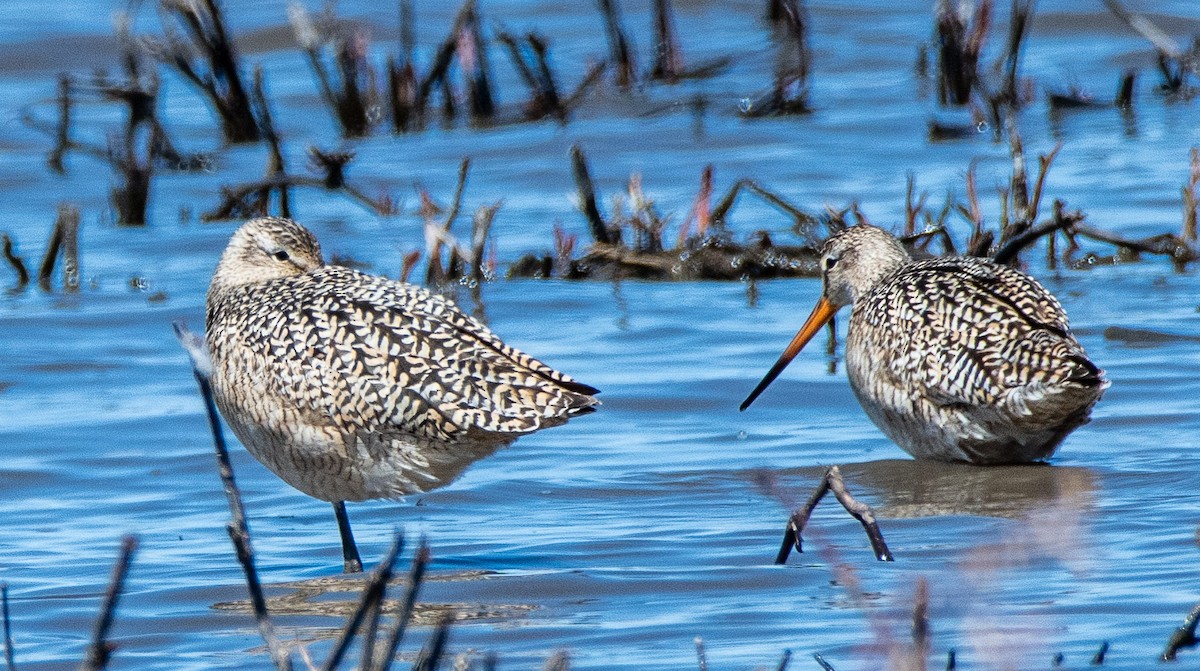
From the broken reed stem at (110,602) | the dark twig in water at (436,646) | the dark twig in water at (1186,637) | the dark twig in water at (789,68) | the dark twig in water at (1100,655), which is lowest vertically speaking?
the dark twig in water at (789,68)

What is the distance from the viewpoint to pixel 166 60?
11.3 meters

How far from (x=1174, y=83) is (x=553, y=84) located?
358cm

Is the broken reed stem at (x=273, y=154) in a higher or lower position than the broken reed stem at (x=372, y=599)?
lower

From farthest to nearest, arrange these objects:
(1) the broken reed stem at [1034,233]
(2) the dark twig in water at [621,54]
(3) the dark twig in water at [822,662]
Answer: (2) the dark twig in water at [621,54], (1) the broken reed stem at [1034,233], (3) the dark twig in water at [822,662]

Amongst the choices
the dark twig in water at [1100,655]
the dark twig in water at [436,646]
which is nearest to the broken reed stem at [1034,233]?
the dark twig in water at [1100,655]

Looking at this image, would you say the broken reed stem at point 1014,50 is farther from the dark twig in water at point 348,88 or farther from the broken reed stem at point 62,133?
the broken reed stem at point 62,133

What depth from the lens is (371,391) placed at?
5000 mm

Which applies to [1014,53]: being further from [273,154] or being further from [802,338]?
[802,338]

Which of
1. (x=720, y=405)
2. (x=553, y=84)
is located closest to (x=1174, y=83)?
(x=553, y=84)

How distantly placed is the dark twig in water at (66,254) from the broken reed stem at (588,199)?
222 centimetres

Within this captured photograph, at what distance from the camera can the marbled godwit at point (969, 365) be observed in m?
5.59

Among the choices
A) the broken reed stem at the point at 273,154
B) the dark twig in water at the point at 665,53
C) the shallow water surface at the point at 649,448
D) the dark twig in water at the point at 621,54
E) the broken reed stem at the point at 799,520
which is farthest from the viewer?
the dark twig in water at the point at 665,53

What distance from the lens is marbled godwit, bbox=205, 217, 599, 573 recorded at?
16.3 ft

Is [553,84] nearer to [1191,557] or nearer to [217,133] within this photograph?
[217,133]
